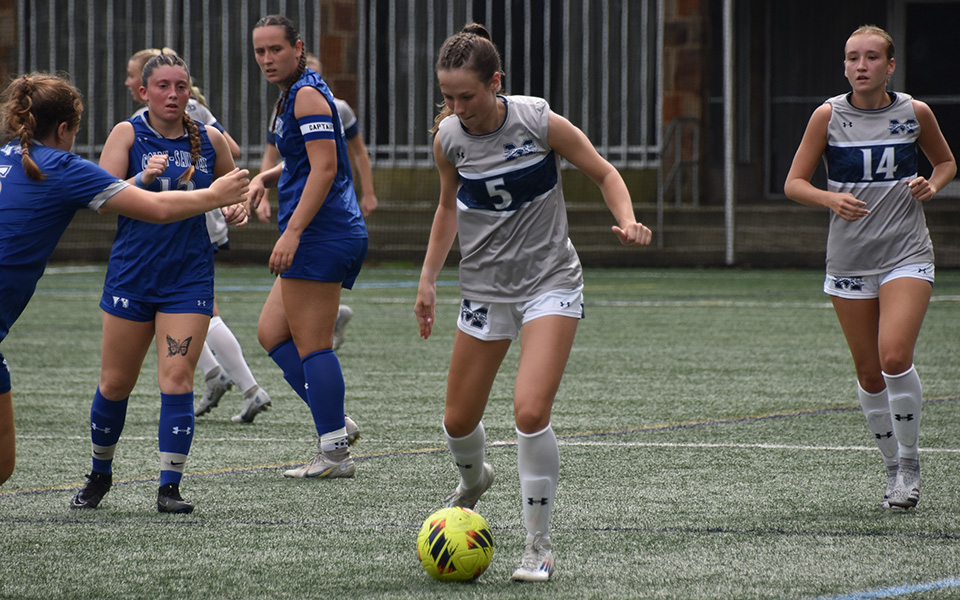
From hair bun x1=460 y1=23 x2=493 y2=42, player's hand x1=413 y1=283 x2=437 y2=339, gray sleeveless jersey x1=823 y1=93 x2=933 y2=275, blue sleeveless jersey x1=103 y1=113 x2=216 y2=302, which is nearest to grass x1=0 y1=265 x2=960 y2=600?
Result: player's hand x1=413 y1=283 x2=437 y2=339

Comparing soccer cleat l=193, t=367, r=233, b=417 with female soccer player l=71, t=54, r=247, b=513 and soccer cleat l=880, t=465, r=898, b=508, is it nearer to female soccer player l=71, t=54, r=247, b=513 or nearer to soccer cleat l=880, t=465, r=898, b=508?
female soccer player l=71, t=54, r=247, b=513

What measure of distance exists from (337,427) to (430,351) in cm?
504

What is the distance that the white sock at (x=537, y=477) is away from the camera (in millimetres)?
4289

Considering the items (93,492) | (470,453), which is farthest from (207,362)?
Answer: (470,453)

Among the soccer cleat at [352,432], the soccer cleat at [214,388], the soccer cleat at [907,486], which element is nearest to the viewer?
the soccer cleat at [907,486]

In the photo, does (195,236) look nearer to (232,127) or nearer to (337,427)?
(337,427)

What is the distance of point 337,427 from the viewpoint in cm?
605

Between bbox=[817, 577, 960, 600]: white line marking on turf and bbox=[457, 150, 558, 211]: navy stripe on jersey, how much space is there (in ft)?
5.33

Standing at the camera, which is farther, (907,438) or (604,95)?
(604,95)

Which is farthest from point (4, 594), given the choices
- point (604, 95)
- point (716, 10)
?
point (716, 10)

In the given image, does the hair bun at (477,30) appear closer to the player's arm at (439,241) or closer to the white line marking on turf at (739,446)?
the player's arm at (439,241)

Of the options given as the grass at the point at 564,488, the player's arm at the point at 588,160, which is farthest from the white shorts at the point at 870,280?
the player's arm at the point at 588,160

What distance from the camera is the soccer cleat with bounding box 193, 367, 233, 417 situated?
7.79 metres

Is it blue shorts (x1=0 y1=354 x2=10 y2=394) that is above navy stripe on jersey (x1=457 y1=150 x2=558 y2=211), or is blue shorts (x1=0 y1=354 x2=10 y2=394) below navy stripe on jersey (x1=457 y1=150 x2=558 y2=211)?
below
